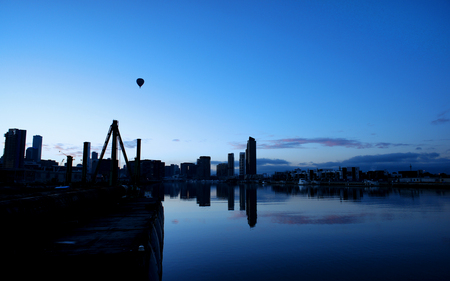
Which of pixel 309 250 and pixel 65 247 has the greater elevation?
pixel 65 247

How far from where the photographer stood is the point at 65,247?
14273mm

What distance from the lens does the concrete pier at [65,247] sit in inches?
447

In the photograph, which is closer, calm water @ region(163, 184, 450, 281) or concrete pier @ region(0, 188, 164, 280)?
concrete pier @ region(0, 188, 164, 280)

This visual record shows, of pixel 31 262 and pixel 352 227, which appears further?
pixel 352 227

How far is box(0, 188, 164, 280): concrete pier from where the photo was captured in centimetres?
1135

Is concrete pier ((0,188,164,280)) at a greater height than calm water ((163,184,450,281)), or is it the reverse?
concrete pier ((0,188,164,280))

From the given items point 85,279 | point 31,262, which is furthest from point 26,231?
point 85,279

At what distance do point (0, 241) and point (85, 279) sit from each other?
210 inches

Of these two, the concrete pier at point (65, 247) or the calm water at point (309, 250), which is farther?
the calm water at point (309, 250)

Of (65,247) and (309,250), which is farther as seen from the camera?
(309,250)

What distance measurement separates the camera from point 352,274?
19406 millimetres

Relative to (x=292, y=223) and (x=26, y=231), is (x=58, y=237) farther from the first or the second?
(x=292, y=223)

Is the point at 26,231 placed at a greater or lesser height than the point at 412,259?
greater

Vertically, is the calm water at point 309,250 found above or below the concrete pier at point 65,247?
below
